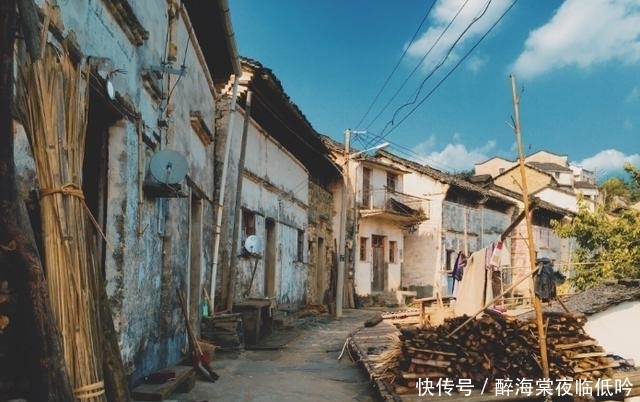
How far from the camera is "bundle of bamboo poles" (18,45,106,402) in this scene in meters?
2.55

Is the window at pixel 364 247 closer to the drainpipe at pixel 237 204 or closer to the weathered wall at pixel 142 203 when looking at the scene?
the drainpipe at pixel 237 204

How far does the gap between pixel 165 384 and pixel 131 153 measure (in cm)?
197

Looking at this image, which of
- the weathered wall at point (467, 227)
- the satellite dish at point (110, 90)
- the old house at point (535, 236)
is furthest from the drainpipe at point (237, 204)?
the old house at point (535, 236)

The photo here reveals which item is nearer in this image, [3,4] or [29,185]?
[3,4]

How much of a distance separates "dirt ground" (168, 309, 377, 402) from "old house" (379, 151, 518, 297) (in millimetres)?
13582

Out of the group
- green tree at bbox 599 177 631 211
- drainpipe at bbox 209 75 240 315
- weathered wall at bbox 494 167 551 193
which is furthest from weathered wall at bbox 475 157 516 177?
drainpipe at bbox 209 75 240 315

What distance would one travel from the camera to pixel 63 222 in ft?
8.70

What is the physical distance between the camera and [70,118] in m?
2.83

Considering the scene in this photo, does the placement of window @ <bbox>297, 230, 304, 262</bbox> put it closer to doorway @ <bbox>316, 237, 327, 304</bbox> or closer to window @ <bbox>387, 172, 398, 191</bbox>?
doorway @ <bbox>316, 237, 327, 304</bbox>

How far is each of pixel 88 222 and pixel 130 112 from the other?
1.72m

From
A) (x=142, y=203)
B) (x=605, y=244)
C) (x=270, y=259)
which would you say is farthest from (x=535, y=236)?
(x=142, y=203)

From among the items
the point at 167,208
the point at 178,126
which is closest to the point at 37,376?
the point at 167,208

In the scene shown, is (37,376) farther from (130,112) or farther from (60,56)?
(130,112)

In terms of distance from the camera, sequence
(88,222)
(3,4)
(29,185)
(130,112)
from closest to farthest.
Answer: (3,4), (29,185), (88,222), (130,112)
